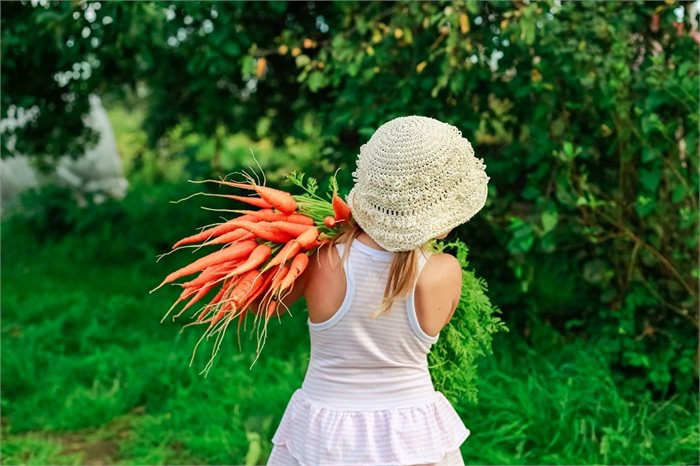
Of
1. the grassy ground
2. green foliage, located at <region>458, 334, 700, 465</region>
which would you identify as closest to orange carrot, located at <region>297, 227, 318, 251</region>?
the grassy ground

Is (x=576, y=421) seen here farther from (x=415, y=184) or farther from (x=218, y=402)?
(x=415, y=184)

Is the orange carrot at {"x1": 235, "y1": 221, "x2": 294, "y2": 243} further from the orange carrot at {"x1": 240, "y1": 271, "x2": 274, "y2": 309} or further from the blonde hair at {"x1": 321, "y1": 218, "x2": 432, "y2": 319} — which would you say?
the blonde hair at {"x1": 321, "y1": 218, "x2": 432, "y2": 319}

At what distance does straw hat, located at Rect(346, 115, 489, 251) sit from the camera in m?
2.08

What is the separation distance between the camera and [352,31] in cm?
391

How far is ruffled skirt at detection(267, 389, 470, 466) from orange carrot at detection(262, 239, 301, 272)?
36cm

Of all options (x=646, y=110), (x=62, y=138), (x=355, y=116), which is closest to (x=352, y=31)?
(x=355, y=116)

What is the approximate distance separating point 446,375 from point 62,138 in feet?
13.1

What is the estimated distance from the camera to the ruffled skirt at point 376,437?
7.00 feet

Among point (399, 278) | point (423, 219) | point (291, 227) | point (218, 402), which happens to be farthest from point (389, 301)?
point (218, 402)

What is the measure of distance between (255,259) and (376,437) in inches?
20.5

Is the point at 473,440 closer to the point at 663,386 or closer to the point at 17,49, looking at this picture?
the point at 663,386

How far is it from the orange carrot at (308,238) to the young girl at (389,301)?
4cm

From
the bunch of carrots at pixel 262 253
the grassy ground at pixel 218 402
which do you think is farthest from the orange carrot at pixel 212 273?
the grassy ground at pixel 218 402

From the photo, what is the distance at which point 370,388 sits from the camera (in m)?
2.18
